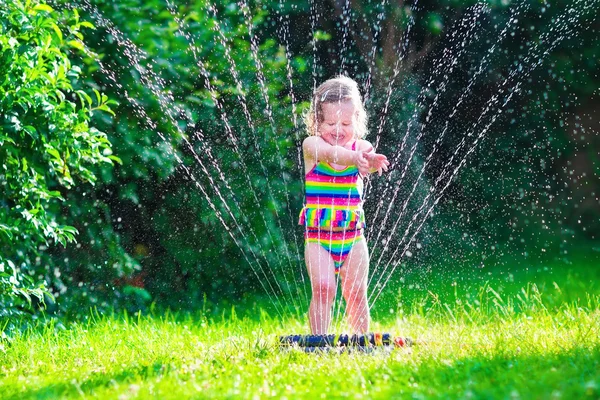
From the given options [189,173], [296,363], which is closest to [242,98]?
[189,173]

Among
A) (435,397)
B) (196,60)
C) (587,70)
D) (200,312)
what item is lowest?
(435,397)

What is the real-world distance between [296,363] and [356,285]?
27.9 inches

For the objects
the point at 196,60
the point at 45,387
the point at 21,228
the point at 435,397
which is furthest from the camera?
the point at 196,60

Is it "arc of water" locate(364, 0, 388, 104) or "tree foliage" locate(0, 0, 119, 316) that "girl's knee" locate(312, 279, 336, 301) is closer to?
"tree foliage" locate(0, 0, 119, 316)

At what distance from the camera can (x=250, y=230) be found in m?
5.53

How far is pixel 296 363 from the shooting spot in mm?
3283

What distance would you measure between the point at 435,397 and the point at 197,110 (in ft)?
11.0

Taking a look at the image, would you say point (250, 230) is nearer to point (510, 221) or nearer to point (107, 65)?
point (107, 65)

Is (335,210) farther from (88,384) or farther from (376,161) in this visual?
(88,384)

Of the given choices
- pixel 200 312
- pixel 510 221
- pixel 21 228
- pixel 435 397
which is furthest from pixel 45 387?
pixel 510 221

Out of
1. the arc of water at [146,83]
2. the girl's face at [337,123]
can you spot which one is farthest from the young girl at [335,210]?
the arc of water at [146,83]

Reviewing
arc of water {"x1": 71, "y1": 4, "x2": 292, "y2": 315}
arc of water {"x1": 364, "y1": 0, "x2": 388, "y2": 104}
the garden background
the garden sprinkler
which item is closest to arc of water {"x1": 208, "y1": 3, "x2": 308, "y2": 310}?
the garden background

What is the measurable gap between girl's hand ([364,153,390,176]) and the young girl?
7cm

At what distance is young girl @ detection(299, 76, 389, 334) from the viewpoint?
3844 mm
